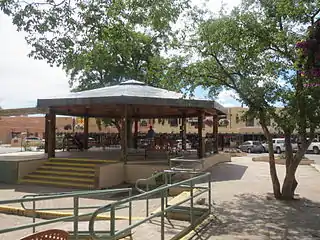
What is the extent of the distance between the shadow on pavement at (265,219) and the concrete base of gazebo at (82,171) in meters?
4.55

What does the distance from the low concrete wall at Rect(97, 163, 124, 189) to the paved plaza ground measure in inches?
78.5

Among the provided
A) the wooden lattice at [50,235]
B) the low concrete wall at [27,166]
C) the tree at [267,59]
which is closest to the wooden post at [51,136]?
the low concrete wall at [27,166]

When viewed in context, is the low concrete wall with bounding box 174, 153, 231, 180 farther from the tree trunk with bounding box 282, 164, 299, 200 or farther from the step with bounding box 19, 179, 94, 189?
the tree trunk with bounding box 282, 164, 299, 200

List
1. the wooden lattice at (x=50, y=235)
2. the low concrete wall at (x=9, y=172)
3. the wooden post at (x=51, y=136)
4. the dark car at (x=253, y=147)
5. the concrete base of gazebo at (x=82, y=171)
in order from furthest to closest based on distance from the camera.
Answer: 1. the dark car at (x=253, y=147)
2. the wooden post at (x=51, y=136)
3. the low concrete wall at (x=9, y=172)
4. the concrete base of gazebo at (x=82, y=171)
5. the wooden lattice at (x=50, y=235)

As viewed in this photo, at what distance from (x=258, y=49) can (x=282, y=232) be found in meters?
4.72

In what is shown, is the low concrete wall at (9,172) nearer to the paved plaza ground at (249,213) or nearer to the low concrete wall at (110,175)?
the paved plaza ground at (249,213)

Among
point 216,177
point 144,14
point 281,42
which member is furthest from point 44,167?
point 281,42

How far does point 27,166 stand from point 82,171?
2.56 meters

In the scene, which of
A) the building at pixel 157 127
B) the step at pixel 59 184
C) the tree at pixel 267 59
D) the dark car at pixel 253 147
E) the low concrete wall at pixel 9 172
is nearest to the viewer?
the tree at pixel 267 59

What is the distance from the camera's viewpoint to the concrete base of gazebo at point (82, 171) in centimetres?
1380

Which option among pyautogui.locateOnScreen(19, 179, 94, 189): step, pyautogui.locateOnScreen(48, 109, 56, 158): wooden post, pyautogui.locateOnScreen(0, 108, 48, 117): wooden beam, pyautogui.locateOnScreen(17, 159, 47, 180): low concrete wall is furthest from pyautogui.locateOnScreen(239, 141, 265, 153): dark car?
pyautogui.locateOnScreen(19, 179, 94, 189): step

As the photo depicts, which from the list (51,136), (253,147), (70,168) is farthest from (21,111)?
(253,147)

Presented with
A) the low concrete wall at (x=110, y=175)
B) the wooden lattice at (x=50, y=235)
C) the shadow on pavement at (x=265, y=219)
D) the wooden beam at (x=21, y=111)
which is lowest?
the shadow on pavement at (x=265, y=219)

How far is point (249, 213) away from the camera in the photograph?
341 inches
